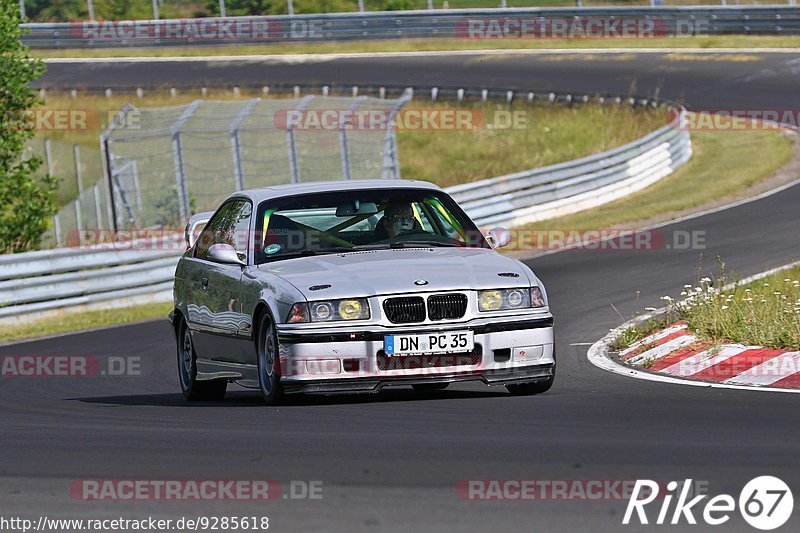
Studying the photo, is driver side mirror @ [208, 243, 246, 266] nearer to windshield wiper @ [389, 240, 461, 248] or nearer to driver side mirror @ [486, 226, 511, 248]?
windshield wiper @ [389, 240, 461, 248]

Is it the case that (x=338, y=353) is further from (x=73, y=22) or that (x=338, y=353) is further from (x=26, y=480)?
(x=73, y=22)

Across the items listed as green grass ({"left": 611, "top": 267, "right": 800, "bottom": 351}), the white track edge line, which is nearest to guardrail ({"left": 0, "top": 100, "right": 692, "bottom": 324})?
green grass ({"left": 611, "top": 267, "right": 800, "bottom": 351})

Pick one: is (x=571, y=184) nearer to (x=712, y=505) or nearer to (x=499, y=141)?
(x=499, y=141)

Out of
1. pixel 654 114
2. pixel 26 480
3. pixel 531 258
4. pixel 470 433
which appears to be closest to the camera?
pixel 26 480

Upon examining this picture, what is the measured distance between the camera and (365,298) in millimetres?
8805

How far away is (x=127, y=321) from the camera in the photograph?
721 inches

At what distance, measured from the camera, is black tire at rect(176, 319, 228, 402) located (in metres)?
10.9

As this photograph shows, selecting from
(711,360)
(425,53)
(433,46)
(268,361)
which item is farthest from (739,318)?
(433,46)

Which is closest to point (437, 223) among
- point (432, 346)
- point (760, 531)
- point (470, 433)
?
point (432, 346)

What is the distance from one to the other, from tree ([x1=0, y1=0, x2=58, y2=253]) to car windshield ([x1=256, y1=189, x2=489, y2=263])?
13.2 meters

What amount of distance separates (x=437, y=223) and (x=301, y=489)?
434 centimetres

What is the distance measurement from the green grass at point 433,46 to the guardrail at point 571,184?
15.4 meters

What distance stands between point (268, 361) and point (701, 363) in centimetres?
320

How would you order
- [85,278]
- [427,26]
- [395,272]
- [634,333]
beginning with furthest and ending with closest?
1. [427,26]
2. [85,278]
3. [634,333]
4. [395,272]
